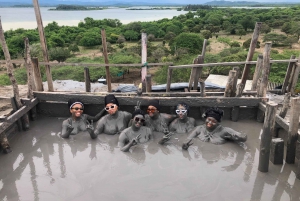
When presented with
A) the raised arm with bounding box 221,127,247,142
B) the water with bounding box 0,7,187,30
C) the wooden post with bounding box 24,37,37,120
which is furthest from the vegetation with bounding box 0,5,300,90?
the water with bounding box 0,7,187,30

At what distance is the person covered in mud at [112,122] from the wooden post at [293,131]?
356 cm

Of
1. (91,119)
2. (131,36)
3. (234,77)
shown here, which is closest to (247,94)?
(234,77)

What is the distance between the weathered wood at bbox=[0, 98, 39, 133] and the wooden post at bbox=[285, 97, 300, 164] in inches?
225

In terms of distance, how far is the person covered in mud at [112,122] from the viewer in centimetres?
687

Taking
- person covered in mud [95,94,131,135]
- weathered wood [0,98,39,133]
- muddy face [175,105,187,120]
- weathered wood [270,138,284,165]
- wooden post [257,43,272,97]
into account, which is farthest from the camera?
wooden post [257,43,272,97]

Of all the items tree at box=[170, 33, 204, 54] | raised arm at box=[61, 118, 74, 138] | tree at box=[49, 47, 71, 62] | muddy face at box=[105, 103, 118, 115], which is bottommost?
tree at box=[49, 47, 71, 62]

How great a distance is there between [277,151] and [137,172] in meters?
2.69

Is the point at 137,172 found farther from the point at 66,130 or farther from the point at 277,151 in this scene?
the point at 277,151

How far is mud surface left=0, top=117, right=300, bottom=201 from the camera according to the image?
16.2 feet

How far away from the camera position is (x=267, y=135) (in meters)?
5.10

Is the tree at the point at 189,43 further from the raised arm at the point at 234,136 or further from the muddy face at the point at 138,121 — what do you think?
the muddy face at the point at 138,121

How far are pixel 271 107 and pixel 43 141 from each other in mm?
4978

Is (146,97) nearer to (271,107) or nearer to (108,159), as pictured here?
(108,159)

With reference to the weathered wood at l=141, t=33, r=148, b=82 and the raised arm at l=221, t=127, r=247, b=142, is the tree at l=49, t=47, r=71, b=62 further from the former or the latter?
the raised arm at l=221, t=127, r=247, b=142
